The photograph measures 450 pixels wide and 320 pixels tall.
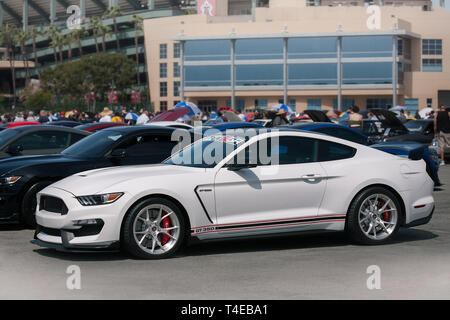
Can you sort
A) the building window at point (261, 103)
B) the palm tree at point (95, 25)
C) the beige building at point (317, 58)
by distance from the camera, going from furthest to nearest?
the palm tree at point (95, 25)
the building window at point (261, 103)
the beige building at point (317, 58)

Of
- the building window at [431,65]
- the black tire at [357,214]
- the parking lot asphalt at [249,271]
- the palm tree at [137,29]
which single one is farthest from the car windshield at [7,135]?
the palm tree at [137,29]

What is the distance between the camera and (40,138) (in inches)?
561

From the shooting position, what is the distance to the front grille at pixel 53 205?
28.7 feet

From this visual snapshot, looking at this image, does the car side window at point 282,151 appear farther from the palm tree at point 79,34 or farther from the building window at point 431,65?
the palm tree at point 79,34

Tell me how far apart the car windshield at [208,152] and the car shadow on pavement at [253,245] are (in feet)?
3.01

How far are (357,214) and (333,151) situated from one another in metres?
0.79

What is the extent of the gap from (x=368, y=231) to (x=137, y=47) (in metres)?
119

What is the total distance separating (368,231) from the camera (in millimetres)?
9625

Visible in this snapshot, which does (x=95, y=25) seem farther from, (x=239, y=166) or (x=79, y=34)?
(x=239, y=166)

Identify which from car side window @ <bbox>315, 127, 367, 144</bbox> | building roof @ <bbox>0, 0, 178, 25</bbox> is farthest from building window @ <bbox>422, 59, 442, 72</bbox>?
car side window @ <bbox>315, 127, 367, 144</bbox>

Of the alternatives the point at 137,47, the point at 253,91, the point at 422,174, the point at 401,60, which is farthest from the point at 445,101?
the point at 422,174

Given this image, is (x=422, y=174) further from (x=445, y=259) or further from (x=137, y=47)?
(x=137, y=47)

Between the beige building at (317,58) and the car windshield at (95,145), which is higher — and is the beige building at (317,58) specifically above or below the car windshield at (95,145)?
above

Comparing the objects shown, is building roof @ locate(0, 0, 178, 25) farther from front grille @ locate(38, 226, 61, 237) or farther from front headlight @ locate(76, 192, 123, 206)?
front headlight @ locate(76, 192, 123, 206)
